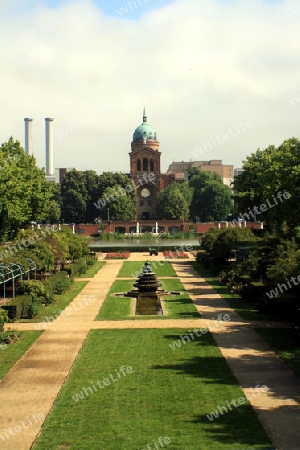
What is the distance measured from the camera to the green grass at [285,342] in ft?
58.3

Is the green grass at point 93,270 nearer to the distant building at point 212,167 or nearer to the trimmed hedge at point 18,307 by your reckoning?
the trimmed hedge at point 18,307

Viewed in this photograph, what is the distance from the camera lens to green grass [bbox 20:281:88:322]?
85.0ft

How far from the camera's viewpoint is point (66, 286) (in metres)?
34.0

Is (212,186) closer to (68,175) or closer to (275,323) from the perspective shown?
(68,175)

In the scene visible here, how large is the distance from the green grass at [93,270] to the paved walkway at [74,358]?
44.9 feet

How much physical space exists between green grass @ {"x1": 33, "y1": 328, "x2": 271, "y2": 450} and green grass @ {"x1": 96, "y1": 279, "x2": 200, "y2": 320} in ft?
17.8

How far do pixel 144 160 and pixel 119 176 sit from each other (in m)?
6.85

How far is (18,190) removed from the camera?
43750 millimetres

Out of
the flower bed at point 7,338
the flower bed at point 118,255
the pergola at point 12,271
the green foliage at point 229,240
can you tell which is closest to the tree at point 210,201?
the flower bed at point 118,255

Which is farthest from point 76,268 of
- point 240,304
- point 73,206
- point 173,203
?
point 173,203

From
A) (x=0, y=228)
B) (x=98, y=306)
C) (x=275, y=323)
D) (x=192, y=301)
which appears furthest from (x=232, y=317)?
(x=0, y=228)

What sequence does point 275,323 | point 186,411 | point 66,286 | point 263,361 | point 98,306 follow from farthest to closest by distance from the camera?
point 66,286, point 98,306, point 275,323, point 263,361, point 186,411

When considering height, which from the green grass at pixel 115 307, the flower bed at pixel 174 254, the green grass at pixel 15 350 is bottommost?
the green grass at pixel 15 350

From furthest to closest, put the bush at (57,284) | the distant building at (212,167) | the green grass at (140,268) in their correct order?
the distant building at (212,167) → the green grass at (140,268) → the bush at (57,284)
